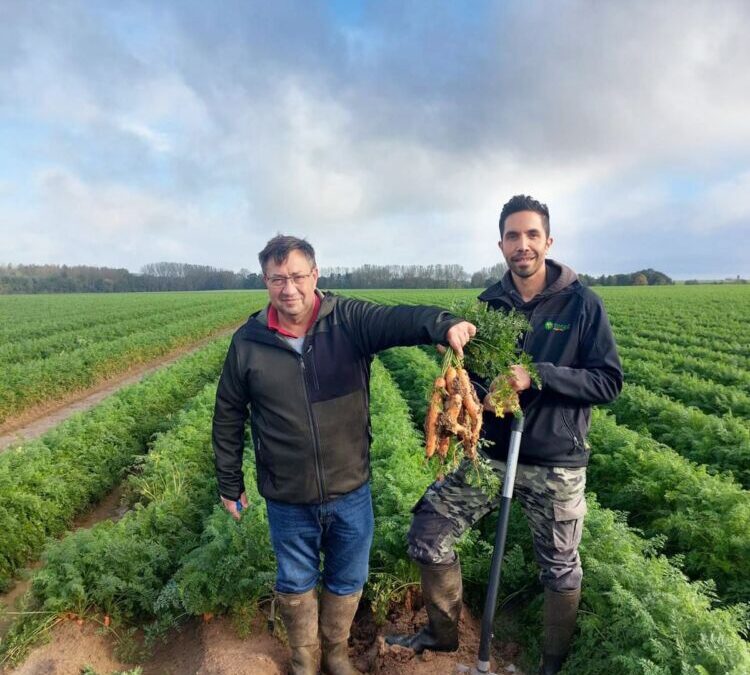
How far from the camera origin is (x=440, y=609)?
3268 mm

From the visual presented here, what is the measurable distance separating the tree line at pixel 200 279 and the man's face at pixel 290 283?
98.0 metres

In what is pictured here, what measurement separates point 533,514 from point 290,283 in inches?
81.1

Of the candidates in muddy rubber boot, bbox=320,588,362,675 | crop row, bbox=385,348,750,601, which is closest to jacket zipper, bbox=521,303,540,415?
muddy rubber boot, bbox=320,588,362,675

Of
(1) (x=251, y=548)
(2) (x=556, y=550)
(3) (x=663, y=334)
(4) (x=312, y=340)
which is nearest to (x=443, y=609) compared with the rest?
(2) (x=556, y=550)

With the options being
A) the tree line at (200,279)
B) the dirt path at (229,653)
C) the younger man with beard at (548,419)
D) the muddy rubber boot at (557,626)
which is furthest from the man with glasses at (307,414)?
the tree line at (200,279)

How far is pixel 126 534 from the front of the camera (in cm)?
459

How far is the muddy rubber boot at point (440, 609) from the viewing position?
10.5ft

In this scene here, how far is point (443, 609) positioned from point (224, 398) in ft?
6.61

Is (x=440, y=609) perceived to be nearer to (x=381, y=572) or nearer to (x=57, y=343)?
(x=381, y=572)

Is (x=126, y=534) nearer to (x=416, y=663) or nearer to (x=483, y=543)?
(x=416, y=663)

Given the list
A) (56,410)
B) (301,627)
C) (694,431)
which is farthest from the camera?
(56,410)

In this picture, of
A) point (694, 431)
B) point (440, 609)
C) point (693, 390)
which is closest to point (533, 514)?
point (440, 609)

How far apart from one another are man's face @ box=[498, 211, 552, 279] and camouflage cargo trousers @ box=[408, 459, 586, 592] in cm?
124

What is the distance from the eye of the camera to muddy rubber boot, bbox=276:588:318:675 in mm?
3150
